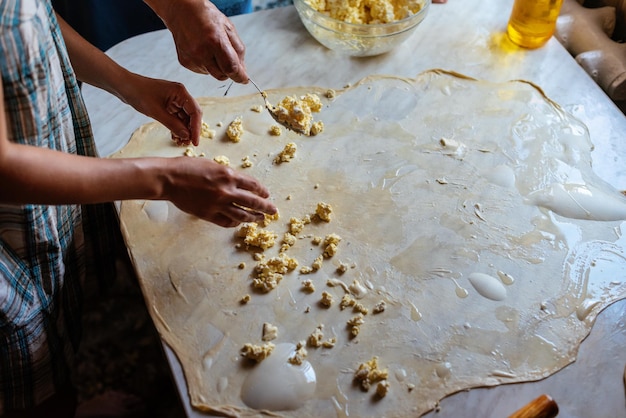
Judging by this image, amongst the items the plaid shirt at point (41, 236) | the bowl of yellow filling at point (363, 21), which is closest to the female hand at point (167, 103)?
the plaid shirt at point (41, 236)

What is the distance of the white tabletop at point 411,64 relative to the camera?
4.17 feet

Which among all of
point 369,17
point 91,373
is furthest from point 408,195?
point 91,373

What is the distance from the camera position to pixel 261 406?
0.88m

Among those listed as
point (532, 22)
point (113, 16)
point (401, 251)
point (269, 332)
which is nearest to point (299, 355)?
point (269, 332)

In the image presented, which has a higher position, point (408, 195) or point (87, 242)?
point (408, 195)

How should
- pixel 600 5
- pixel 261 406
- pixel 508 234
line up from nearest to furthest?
pixel 261 406, pixel 508 234, pixel 600 5

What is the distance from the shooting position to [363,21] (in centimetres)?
139

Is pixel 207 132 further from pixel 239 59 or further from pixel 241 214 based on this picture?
pixel 241 214

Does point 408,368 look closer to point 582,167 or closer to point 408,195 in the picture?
point 408,195

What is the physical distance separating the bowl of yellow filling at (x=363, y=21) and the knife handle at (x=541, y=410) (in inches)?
34.3

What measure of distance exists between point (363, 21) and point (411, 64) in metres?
0.16

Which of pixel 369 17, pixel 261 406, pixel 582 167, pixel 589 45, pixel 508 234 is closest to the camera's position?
pixel 261 406

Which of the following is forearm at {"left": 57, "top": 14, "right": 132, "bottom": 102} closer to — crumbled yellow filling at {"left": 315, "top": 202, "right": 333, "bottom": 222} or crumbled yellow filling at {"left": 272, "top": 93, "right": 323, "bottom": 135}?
crumbled yellow filling at {"left": 272, "top": 93, "right": 323, "bottom": 135}

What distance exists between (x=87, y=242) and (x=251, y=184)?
0.47 metres
